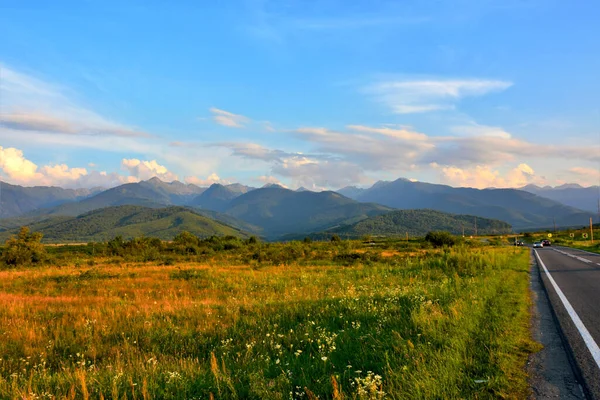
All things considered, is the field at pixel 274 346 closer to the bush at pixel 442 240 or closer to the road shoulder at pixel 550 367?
the road shoulder at pixel 550 367

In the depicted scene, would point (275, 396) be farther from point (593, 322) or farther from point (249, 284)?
point (249, 284)

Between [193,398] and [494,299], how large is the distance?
1053 centimetres

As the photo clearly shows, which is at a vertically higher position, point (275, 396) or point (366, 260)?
point (275, 396)

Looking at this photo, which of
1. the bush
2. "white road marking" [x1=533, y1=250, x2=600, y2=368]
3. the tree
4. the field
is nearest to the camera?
the field

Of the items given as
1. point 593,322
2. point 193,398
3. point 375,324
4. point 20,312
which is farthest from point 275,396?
point 20,312

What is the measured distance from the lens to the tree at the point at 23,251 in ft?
133

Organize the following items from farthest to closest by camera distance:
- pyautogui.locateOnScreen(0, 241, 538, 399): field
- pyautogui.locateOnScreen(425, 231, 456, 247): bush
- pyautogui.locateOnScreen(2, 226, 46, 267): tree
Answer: pyautogui.locateOnScreen(425, 231, 456, 247): bush → pyautogui.locateOnScreen(2, 226, 46, 267): tree → pyautogui.locateOnScreen(0, 241, 538, 399): field

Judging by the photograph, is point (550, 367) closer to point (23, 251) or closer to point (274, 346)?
point (274, 346)

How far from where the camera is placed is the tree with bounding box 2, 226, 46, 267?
133 feet

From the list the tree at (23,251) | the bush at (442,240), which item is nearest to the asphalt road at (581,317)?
the bush at (442,240)

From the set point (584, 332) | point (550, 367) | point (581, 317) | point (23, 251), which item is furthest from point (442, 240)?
point (23, 251)

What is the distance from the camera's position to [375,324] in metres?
8.31

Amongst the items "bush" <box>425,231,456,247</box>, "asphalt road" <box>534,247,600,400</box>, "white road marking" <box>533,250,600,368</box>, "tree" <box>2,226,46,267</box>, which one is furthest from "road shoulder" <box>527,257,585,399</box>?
"bush" <box>425,231,456,247</box>

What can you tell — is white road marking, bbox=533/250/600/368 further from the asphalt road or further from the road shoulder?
the road shoulder
